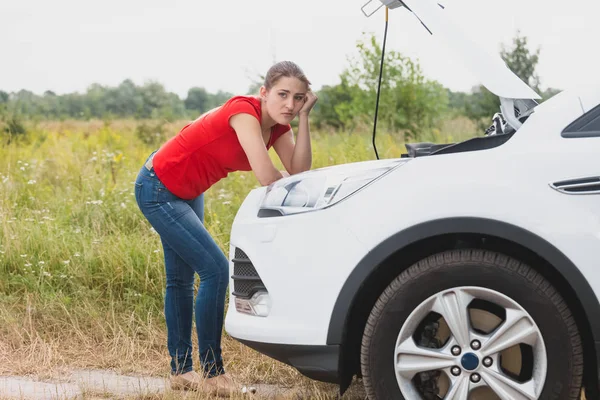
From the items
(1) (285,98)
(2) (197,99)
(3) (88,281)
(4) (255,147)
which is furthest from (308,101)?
(2) (197,99)

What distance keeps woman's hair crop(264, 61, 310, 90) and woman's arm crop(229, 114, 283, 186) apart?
215mm

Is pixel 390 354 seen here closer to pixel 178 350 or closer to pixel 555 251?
pixel 555 251

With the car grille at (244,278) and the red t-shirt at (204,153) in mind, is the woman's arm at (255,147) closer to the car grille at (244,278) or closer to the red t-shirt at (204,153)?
the red t-shirt at (204,153)

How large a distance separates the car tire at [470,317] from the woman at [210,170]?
921mm

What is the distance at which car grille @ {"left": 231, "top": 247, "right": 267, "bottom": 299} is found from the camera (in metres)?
3.05

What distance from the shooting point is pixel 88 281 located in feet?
18.2

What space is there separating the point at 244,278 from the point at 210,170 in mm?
791

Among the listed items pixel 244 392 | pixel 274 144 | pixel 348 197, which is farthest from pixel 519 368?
pixel 274 144

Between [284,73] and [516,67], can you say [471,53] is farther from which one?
[516,67]

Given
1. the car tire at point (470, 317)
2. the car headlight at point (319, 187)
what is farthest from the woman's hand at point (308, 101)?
the car tire at point (470, 317)

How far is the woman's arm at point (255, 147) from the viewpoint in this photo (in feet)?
11.3

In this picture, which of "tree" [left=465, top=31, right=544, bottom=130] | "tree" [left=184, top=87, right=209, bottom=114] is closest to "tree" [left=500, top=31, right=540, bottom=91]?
"tree" [left=465, top=31, right=544, bottom=130]

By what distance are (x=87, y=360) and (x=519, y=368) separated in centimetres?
272

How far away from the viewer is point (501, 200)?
8.85 ft
